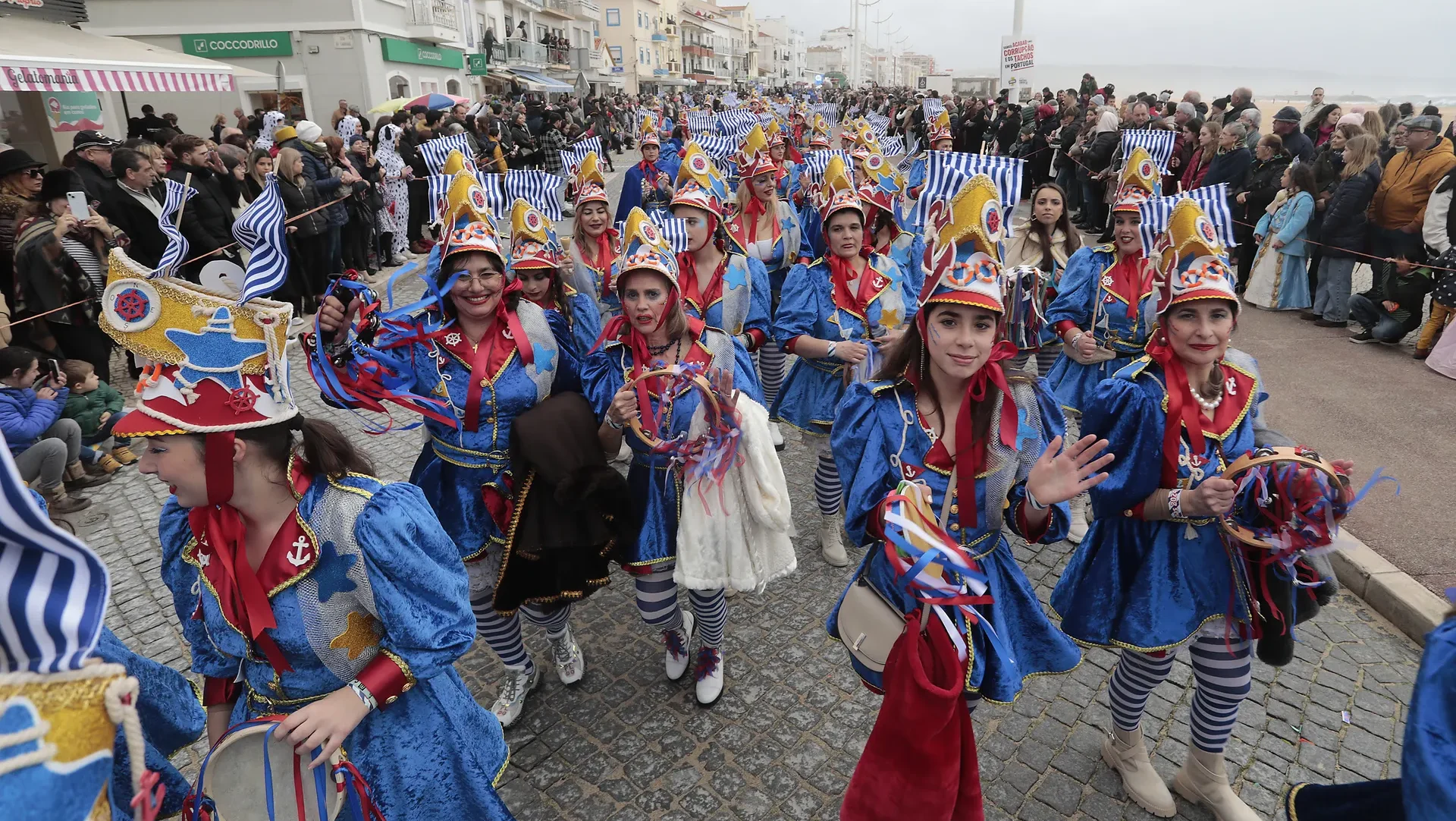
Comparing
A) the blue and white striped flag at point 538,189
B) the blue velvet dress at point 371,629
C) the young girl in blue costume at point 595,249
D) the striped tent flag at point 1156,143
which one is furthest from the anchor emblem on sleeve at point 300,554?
the striped tent flag at point 1156,143

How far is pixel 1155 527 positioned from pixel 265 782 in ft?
10.1

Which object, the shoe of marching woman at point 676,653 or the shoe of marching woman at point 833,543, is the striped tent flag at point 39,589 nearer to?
the shoe of marching woman at point 676,653

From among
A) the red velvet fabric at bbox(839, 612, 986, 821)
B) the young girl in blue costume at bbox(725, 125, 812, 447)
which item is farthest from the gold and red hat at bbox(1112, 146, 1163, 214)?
the red velvet fabric at bbox(839, 612, 986, 821)

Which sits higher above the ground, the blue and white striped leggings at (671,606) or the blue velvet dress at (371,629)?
the blue velvet dress at (371,629)

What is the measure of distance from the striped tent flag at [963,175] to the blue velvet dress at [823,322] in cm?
86

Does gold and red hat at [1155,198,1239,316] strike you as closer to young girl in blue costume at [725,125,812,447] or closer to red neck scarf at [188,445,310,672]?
red neck scarf at [188,445,310,672]

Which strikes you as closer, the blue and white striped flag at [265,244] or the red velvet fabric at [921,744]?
the blue and white striped flag at [265,244]

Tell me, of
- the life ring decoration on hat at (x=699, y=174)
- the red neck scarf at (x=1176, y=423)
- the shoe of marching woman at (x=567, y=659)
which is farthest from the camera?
the life ring decoration on hat at (x=699, y=174)

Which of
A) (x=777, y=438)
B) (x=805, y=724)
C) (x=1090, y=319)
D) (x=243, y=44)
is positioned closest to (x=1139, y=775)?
(x=805, y=724)

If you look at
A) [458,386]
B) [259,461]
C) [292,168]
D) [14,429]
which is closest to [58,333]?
[14,429]

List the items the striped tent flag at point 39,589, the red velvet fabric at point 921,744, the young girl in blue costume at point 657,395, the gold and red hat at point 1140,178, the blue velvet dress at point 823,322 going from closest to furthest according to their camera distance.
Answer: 1. the striped tent flag at point 39,589
2. the red velvet fabric at point 921,744
3. the young girl in blue costume at point 657,395
4. the blue velvet dress at point 823,322
5. the gold and red hat at point 1140,178

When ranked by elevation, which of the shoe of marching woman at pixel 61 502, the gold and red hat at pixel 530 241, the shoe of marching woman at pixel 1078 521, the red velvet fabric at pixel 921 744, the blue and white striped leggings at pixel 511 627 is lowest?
the shoe of marching woman at pixel 1078 521

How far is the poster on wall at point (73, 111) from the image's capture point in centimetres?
1579

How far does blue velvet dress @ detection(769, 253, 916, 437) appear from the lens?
5172 mm
